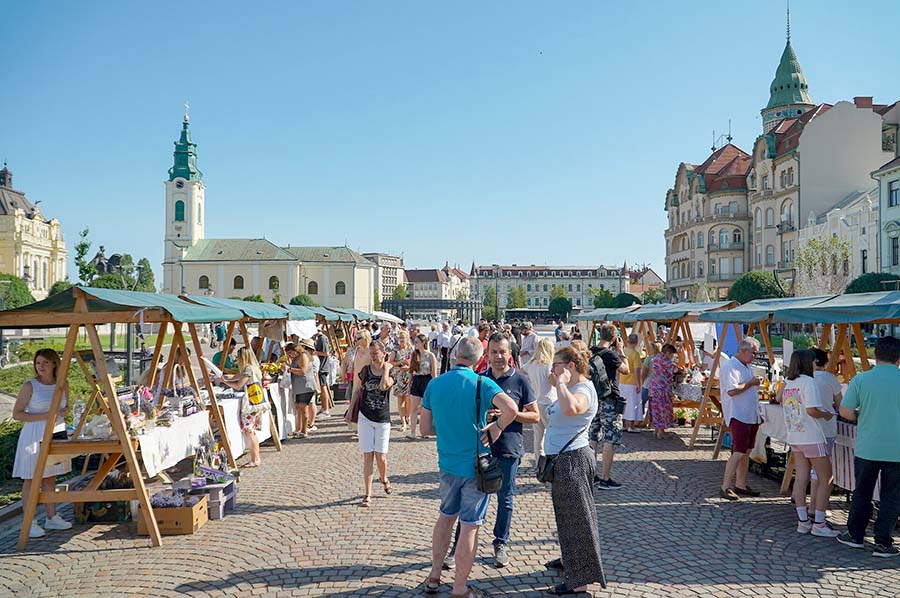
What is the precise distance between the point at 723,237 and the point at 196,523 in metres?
67.4

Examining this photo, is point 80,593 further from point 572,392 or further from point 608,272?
point 608,272

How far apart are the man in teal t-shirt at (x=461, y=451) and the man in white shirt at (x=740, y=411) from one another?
3853 millimetres

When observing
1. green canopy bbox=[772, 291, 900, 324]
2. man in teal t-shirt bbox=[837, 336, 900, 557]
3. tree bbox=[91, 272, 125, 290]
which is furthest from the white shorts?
tree bbox=[91, 272, 125, 290]

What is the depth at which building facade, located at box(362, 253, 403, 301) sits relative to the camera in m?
174

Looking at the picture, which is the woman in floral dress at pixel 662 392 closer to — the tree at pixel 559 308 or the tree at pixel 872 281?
the tree at pixel 872 281

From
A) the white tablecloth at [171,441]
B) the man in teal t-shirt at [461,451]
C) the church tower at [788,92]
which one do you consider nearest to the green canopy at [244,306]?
the white tablecloth at [171,441]

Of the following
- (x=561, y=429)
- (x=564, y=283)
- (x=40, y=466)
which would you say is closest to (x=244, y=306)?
(x=40, y=466)

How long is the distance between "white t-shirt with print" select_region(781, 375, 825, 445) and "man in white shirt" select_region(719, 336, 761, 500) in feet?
2.74

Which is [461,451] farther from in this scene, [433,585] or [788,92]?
[788,92]

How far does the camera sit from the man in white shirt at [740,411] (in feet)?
25.2

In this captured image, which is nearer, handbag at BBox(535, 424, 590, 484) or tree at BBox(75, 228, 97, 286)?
handbag at BBox(535, 424, 590, 484)

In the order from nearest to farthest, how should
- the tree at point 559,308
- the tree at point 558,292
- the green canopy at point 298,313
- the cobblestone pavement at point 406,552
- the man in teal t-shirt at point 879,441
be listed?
1. the cobblestone pavement at point 406,552
2. the man in teal t-shirt at point 879,441
3. the green canopy at point 298,313
4. the tree at point 559,308
5. the tree at point 558,292

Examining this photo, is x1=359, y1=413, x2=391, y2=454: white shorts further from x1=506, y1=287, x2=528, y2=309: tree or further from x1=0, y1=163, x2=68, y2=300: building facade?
x1=506, y1=287, x2=528, y2=309: tree

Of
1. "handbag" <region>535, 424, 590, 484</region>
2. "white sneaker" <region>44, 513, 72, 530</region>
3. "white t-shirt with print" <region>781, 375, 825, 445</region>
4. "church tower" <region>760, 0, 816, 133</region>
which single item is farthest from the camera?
"church tower" <region>760, 0, 816, 133</region>
